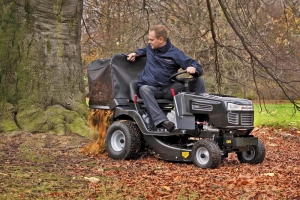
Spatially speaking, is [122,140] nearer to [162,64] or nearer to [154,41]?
[162,64]

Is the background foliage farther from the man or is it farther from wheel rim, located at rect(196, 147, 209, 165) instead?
wheel rim, located at rect(196, 147, 209, 165)

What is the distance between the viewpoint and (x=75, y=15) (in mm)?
8352

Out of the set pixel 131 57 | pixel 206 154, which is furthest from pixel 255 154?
pixel 131 57

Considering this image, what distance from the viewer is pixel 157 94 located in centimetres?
678

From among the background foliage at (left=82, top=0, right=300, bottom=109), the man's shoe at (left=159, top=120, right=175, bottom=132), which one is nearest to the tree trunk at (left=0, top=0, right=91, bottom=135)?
the man's shoe at (left=159, top=120, right=175, bottom=132)

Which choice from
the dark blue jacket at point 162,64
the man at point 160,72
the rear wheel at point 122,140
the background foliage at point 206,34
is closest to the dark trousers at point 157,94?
the man at point 160,72

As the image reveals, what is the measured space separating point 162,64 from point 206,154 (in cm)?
132

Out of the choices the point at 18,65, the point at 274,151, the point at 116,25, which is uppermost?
the point at 116,25

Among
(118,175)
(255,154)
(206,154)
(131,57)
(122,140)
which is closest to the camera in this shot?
(118,175)

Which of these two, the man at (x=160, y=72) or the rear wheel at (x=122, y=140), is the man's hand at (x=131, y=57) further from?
the rear wheel at (x=122, y=140)

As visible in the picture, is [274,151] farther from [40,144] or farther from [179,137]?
[40,144]

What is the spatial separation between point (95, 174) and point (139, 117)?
4.85ft

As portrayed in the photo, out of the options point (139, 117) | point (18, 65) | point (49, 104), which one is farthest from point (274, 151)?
point (18, 65)

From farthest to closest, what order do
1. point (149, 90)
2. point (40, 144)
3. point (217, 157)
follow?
1. point (40, 144)
2. point (149, 90)
3. point (217, 157)
